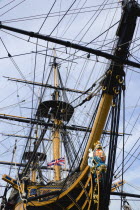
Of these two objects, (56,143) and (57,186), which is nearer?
(57,186)

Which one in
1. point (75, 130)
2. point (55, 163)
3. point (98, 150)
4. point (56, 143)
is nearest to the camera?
point (98, 150)

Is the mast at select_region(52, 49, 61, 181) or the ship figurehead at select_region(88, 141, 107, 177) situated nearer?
the ship figurehead at select_region(88, 141, 107, 177)

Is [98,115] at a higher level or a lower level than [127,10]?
lower

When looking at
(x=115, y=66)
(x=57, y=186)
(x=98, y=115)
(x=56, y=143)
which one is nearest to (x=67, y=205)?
(x=57, y=186)

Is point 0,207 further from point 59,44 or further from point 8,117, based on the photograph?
point 59,44

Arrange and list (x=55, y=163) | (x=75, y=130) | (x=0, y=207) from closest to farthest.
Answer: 1. (x=0, y=207)
2. (x=55, y=163)
3. (x=75, y=130)

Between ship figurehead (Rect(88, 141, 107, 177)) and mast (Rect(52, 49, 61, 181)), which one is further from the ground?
mast (Rect(52, 49, 61, 181))

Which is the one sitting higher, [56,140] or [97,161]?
[56,140]

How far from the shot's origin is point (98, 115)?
22.6 feet

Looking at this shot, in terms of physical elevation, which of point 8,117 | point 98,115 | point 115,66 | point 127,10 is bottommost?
point 98,115

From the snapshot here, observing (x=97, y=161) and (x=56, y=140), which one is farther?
(x=56, y=140)

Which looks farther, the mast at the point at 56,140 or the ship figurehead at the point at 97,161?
the mast at the point at 56,140

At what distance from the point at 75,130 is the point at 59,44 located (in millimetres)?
9715

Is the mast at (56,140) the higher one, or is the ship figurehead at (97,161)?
the mast at (56,140)
